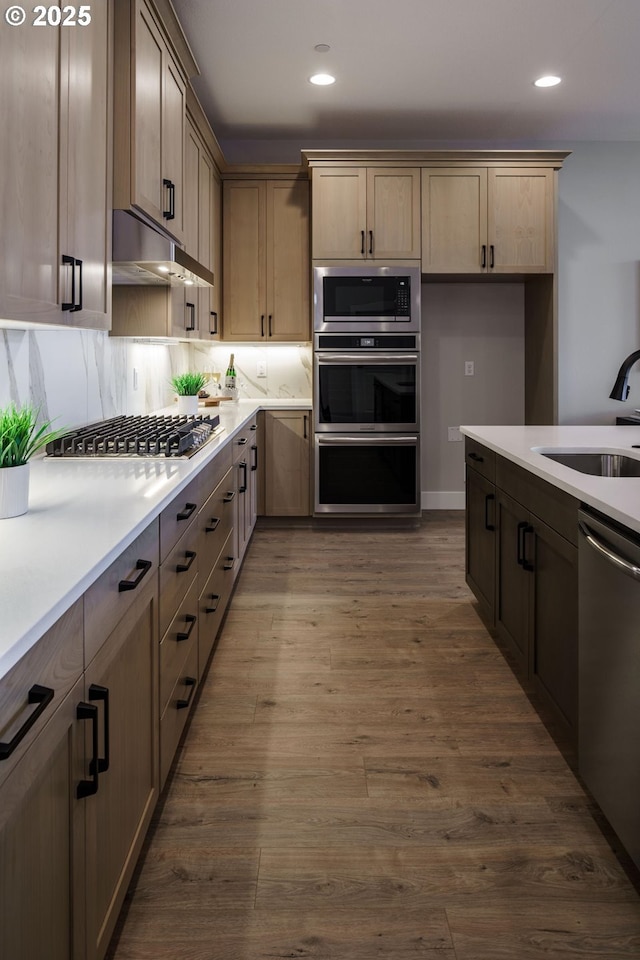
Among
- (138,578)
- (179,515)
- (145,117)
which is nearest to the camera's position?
(138,578)

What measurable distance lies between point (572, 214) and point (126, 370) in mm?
3614

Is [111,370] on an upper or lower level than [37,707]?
upper

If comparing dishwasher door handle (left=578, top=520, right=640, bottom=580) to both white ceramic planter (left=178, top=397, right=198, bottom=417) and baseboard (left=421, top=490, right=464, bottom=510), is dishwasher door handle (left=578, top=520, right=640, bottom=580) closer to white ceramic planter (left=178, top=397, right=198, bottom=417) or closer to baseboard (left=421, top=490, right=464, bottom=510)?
white ceramic planter (left=178, top=397, right=198, bottom=417)

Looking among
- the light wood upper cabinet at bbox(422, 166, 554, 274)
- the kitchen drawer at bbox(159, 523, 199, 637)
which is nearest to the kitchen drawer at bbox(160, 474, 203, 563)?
the kitchen drawer at bbox(159, 523, 199, 637)

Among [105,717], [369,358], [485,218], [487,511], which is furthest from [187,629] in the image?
[485,218]

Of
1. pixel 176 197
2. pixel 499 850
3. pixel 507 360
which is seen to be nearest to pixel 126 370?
pixel 176 197

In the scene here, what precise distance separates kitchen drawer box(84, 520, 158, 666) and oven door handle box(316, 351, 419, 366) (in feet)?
11.0

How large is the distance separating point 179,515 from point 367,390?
10.3ft

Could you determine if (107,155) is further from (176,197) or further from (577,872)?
(577,872)

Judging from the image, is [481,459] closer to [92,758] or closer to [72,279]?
[72,279]

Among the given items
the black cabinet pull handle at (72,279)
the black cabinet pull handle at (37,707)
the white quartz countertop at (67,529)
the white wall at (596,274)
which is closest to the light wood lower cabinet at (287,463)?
the white wall at (596,274)

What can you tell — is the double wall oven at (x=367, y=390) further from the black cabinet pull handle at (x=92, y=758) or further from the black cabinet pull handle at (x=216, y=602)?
the black cabinet pull handle at (x=92, y=758)

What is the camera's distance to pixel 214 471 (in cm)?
278

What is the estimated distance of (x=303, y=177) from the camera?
16.6 ft
